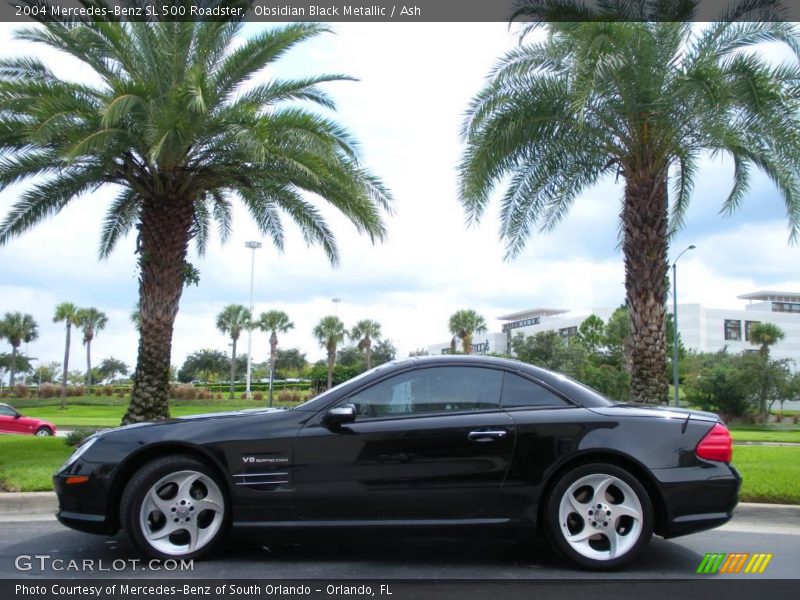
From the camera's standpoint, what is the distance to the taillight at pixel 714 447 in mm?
4953

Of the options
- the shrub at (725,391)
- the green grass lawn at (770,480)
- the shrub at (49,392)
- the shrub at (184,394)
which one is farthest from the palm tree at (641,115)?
the shrub at (49,392)

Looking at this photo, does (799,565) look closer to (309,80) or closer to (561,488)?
(561,488)

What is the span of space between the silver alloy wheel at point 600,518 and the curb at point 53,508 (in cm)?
261

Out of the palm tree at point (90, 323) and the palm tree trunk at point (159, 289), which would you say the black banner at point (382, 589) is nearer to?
the palm tree trunk at point (159, 289)

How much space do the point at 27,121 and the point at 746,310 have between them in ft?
340

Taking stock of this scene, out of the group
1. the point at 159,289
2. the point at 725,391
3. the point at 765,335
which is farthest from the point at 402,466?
the point at 765,335

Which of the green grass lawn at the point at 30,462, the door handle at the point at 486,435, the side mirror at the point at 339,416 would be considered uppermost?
the side mirror at the point at 339,416

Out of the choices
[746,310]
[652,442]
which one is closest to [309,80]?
[652,442]

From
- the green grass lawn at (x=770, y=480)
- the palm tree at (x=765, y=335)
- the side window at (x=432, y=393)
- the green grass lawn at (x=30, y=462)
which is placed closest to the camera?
the side window at (x=432, y=393)

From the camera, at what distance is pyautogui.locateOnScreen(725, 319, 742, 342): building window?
97562mm

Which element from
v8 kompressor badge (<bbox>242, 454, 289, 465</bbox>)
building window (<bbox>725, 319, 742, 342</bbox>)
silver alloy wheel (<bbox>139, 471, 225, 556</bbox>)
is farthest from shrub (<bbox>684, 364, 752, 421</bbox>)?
silver alloy wheel (<bbox>139, 471, 225, 556</bbox>)

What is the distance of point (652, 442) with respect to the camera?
4.95m

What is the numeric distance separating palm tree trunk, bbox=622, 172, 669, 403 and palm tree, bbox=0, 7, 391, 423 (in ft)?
14.7

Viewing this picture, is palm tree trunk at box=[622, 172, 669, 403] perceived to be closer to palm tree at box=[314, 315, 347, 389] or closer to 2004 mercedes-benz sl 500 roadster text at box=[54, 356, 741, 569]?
2004 mercedes-benz sl 500 roadster text at box=[54, 356, 741, 569]
